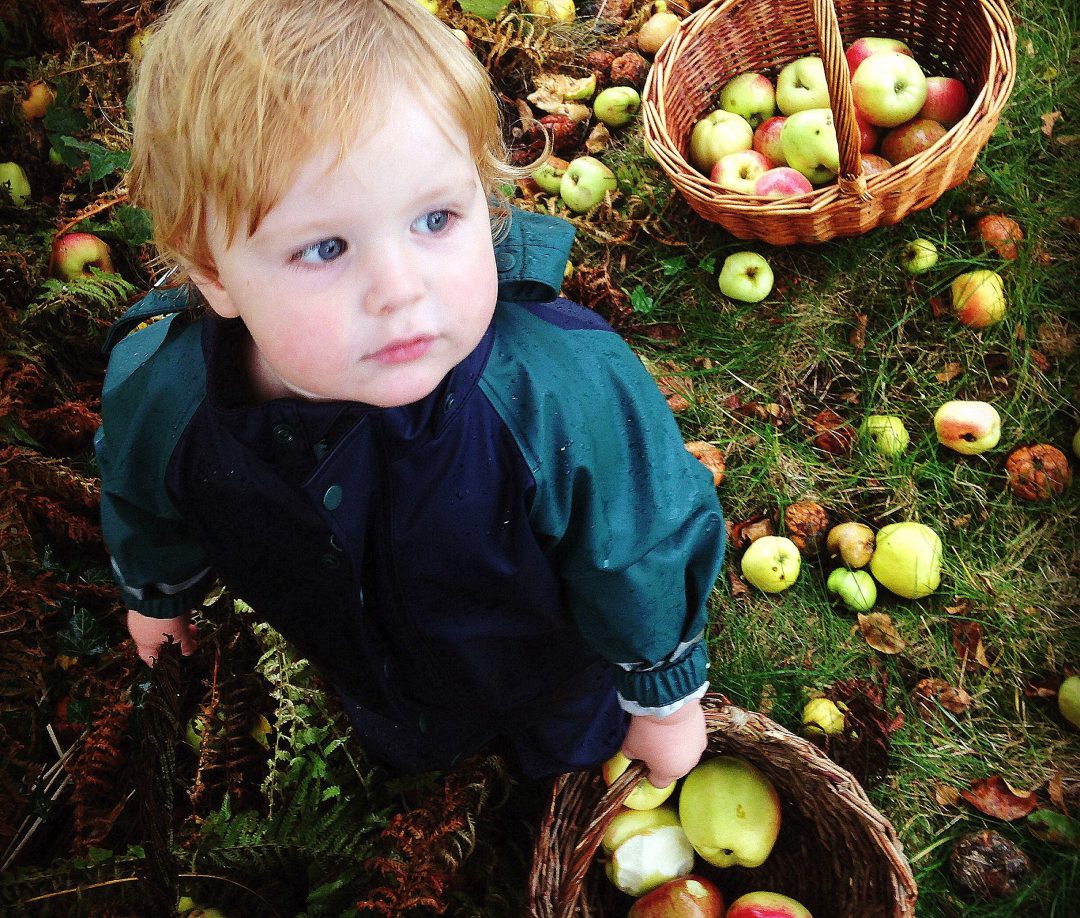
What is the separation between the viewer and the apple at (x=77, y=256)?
249 cm

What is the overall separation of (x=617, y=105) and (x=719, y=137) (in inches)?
15.7

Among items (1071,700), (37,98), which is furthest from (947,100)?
(37,98)

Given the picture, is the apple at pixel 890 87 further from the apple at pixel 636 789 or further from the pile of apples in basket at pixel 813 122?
the apple at pixel 636 789

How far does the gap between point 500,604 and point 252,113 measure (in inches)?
32.5

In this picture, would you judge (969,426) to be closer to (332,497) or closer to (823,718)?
(823,718)

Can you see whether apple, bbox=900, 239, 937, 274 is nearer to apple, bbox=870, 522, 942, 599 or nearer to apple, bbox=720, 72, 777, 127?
apple, bbox=720, 72, 777, 127

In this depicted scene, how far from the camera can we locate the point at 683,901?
179 cm

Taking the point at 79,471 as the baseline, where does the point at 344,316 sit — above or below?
above

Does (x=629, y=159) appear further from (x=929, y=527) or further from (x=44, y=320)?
(x=44, y=320)

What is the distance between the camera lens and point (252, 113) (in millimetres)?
955

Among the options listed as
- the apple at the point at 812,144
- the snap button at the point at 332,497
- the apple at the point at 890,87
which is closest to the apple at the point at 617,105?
the apple at the point at 812,144

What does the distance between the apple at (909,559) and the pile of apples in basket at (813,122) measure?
95 cm

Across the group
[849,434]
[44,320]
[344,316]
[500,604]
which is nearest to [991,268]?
[849,434]

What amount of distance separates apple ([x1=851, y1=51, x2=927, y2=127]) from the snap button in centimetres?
205
